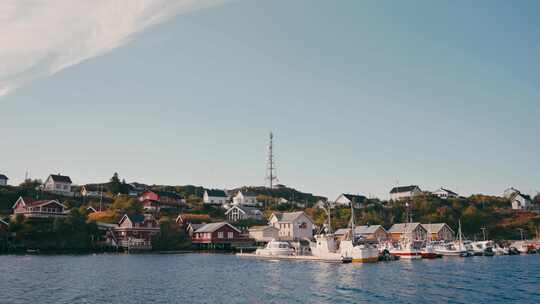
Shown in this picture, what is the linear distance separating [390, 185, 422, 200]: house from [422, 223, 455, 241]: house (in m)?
38.3

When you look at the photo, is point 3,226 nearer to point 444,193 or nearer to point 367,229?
point 367,229

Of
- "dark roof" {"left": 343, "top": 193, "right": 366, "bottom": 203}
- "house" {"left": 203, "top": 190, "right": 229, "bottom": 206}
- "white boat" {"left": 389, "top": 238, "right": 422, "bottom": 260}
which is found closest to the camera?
"white boat" {"left": 389, "top": 238, "right": 422, "bottom": 260}

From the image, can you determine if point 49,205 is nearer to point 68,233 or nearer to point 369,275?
point 68,233

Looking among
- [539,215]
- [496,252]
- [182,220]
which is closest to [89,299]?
[182,220]

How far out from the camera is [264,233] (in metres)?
110

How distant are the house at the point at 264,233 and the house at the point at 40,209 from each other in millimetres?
41672

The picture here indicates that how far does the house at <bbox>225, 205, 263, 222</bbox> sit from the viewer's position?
124844 mm

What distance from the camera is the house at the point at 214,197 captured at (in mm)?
143375

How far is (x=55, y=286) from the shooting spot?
4016cm

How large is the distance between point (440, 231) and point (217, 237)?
181 feet

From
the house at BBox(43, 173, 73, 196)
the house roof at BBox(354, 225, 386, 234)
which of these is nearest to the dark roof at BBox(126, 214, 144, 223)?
the house at BBox(43, 173, 73, 196)

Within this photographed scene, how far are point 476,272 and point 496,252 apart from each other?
45.2 meters

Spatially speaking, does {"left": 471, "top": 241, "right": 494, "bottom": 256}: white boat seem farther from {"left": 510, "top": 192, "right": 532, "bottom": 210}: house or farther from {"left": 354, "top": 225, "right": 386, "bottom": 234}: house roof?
{"left": 510, "top": 192, "right": 532, "bottom": 210}: house

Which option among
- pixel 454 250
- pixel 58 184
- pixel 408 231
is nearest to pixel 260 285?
pixel 454 250
